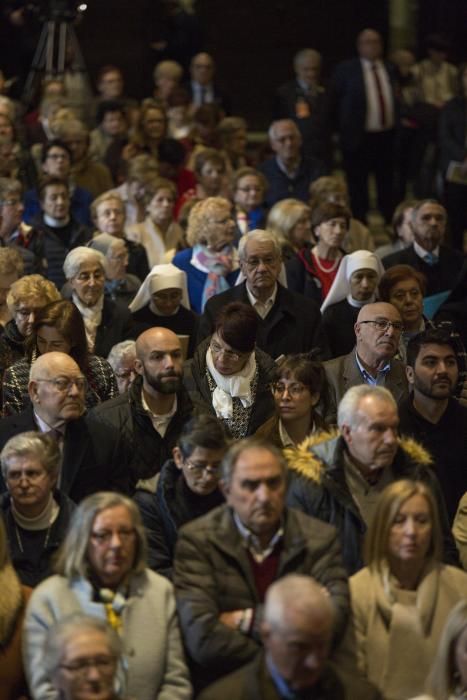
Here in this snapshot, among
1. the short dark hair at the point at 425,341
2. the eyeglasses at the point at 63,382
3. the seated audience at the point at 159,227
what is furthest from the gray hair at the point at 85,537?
the seated audience at the point at 159,227

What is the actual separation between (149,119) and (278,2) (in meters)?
4.84

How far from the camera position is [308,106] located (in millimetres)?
14148

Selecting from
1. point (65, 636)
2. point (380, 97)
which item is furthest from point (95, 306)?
point (380, 97)

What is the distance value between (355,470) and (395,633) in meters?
0.76

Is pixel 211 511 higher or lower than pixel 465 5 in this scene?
lower

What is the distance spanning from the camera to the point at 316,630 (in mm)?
5320

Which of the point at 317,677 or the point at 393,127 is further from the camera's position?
the point at 393,127

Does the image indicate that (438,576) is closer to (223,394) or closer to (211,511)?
(211,511)

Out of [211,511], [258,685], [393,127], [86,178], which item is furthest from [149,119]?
[258,685]

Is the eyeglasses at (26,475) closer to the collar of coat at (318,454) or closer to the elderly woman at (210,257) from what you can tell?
the collar of coat at (318,454)

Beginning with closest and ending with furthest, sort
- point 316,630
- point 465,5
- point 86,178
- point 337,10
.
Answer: point 316,630
point 86,178
point 465,5
point 337,10

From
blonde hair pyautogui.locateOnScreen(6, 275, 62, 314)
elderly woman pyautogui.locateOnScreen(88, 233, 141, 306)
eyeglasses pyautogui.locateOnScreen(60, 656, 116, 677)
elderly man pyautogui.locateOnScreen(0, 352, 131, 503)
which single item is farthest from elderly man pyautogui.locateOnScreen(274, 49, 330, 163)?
eyeglasses pyautogui.locateOnScreen(60, 656, 116, 677)

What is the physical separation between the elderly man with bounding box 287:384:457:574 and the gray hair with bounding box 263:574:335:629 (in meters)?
1.17

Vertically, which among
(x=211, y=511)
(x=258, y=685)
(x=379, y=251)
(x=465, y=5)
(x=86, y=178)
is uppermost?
(x=465, y=5)
